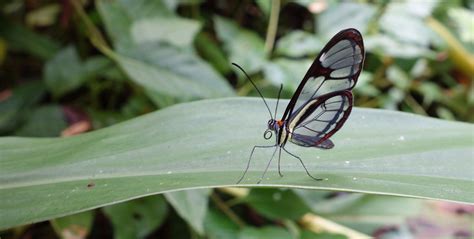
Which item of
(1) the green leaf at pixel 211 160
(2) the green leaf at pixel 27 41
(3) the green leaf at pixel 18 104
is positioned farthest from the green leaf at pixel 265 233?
(2) the green leaf at pixel 27 41

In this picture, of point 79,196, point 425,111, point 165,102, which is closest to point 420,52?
point 425,111

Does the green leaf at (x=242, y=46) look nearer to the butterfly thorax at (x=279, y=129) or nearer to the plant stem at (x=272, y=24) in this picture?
the plant stem at (x=272, y=24)

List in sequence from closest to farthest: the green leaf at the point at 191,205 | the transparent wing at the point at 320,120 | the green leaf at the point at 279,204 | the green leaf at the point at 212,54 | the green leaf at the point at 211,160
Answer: the green leaf at the point at 211,160 → the transparent wing at the point at 320,120 → the green leaf at the point at 191,205 → the green leaf at the point at 279,204 → the green leaf at the point at 212,54

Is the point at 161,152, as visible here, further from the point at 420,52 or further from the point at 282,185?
the point at 420,52

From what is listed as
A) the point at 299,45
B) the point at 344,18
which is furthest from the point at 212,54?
the point at 344,18

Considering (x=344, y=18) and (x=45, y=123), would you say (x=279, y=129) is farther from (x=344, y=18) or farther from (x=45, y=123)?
(x=344, y=18)

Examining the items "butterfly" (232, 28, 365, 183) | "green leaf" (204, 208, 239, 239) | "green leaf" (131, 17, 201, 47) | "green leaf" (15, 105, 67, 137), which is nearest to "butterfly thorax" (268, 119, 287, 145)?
"butterfly" (232, 28, 365, 183)

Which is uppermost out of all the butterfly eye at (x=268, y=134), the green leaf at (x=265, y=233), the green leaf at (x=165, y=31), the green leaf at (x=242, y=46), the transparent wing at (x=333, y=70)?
the transparent wing at (x=333, y=70)
